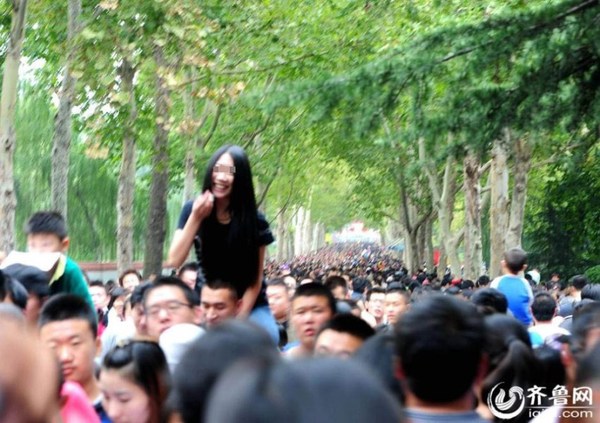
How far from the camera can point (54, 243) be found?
655cm

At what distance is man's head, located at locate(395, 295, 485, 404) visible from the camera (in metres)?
3.45

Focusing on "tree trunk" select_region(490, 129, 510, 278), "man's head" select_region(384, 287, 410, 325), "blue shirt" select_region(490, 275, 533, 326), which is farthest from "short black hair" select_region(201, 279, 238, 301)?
"tree trunk" select_region(490, 129, 510, 278)

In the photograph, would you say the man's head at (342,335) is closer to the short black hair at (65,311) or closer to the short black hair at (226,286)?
the short black hair at (226,286)

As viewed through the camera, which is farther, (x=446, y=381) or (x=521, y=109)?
(x=521, y=109)

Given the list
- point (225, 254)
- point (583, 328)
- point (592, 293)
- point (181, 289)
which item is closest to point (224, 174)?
point (225, 254)

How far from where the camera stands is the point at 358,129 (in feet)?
29.3

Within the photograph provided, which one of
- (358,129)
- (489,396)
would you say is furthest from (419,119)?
(489,396)

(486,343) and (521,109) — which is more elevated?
(521,109)

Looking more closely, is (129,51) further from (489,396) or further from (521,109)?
(489,396)

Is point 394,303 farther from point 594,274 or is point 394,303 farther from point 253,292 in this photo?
point 594,274

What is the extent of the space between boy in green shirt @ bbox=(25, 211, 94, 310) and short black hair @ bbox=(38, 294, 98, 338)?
3.17 ft

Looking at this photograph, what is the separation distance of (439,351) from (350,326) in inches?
60.0

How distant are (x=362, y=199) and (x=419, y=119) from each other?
40.1 m

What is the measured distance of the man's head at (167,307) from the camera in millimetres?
5809
